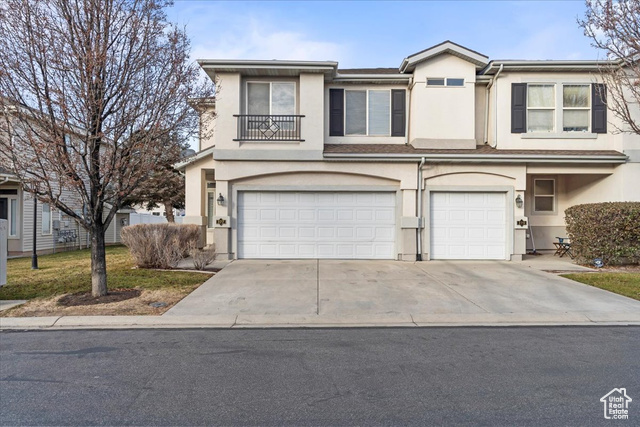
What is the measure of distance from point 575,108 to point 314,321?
42.0 ft

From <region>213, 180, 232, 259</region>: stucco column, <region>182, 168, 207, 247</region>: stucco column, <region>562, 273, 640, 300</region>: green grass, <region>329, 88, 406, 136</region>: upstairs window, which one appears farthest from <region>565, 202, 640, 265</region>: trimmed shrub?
<region>182, 168, 207, 247</region>: stucco column

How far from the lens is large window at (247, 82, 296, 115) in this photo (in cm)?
1380

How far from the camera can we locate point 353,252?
13469 millimetres

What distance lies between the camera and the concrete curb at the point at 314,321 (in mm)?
6609

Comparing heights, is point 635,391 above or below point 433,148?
below

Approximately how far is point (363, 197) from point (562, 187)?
8.56 metres

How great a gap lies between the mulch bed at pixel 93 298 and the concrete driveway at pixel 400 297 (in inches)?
53.8

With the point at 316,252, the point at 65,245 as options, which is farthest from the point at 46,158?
the point at 65,245

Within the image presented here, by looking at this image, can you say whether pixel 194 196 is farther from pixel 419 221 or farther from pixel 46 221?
pixel 46 221

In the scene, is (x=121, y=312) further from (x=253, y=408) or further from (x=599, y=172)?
(x=599, y=172)

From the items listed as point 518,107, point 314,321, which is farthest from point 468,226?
point 314,321

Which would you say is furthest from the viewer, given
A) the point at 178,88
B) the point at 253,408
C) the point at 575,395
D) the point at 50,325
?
the point at 178,88

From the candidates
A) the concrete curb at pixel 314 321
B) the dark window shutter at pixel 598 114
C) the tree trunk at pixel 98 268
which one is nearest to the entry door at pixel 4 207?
the tree trunk at pixel 98 268

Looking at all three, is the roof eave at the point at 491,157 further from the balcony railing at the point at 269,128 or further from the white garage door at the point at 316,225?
the balcony railing at the point at 269,128
